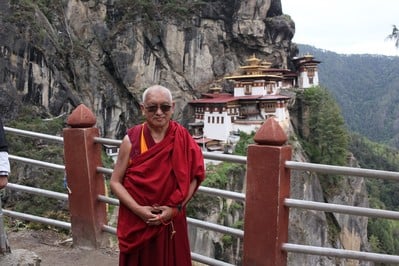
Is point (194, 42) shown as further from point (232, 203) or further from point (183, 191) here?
point (183, 191)

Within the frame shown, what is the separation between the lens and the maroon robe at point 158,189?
2.73 meters

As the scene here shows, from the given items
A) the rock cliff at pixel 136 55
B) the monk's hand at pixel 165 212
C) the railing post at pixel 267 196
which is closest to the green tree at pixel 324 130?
the rock cliff at pixel 136 55

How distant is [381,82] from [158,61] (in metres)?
103

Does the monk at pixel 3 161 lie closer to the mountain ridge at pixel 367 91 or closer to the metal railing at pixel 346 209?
the metal railing at pixel 346 209

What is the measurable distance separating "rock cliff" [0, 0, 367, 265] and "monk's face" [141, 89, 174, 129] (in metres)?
20.6

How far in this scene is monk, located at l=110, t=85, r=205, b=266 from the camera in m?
2.73

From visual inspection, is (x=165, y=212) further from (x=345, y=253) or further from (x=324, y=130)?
(x=324, y=130)

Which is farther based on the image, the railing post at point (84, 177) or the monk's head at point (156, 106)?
the railing post at point (84, 177)

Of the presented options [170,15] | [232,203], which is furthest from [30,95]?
[170,15]

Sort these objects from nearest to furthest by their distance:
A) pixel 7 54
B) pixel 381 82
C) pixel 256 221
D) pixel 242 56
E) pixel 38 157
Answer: pixel 256 221
pixel 38 157
pixel 7 54
pixel 242 56
pixel 381 82

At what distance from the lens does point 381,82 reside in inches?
4980

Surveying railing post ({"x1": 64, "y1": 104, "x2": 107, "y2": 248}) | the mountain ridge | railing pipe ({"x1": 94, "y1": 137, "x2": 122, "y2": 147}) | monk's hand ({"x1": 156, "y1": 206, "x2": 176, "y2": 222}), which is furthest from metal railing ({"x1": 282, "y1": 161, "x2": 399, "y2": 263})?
the mountain ridge

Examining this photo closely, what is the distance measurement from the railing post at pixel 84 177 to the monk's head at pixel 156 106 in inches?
63.8

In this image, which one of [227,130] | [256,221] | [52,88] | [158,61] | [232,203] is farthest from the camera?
Answer: [158,61]
